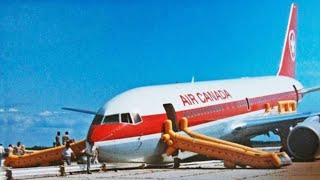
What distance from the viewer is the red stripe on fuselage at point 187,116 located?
18422mm

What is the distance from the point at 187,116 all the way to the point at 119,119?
11.9 ft

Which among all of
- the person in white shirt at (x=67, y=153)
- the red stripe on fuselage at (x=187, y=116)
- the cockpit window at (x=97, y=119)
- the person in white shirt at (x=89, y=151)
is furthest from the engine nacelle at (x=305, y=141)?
the person in white shirt at (x=67, y=153)

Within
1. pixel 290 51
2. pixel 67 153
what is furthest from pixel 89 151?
pixel 290 51

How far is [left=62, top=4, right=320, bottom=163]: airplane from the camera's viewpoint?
1859 centimetres

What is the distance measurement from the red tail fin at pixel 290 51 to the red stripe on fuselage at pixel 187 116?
7.55 m

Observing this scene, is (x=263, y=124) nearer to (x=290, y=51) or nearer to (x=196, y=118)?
(x=196, y=118)

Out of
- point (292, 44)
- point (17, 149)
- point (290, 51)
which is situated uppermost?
point (292, 44)

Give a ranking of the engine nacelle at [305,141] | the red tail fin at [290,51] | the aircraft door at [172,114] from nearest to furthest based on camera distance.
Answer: the aircraft door at [172,114]
the engine nacelle at [305,141]
the red tail fin at [290,51]

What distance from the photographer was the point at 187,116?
21750mm

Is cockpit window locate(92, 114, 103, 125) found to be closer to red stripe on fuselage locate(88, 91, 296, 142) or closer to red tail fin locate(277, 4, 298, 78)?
red stripe on fuselage locate(88, 91, 296, 142)

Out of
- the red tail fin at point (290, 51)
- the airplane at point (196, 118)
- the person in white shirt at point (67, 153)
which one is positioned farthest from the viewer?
the red tail fin at point (290, 51)

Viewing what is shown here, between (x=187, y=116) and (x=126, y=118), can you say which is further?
(x=187, y=116)

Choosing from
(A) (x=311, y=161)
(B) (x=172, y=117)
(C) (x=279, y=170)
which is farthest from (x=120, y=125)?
(A) (x=311, y=161)

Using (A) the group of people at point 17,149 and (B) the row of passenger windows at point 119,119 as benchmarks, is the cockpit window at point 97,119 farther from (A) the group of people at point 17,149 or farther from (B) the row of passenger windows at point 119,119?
(A) the group of people at point 17,149
